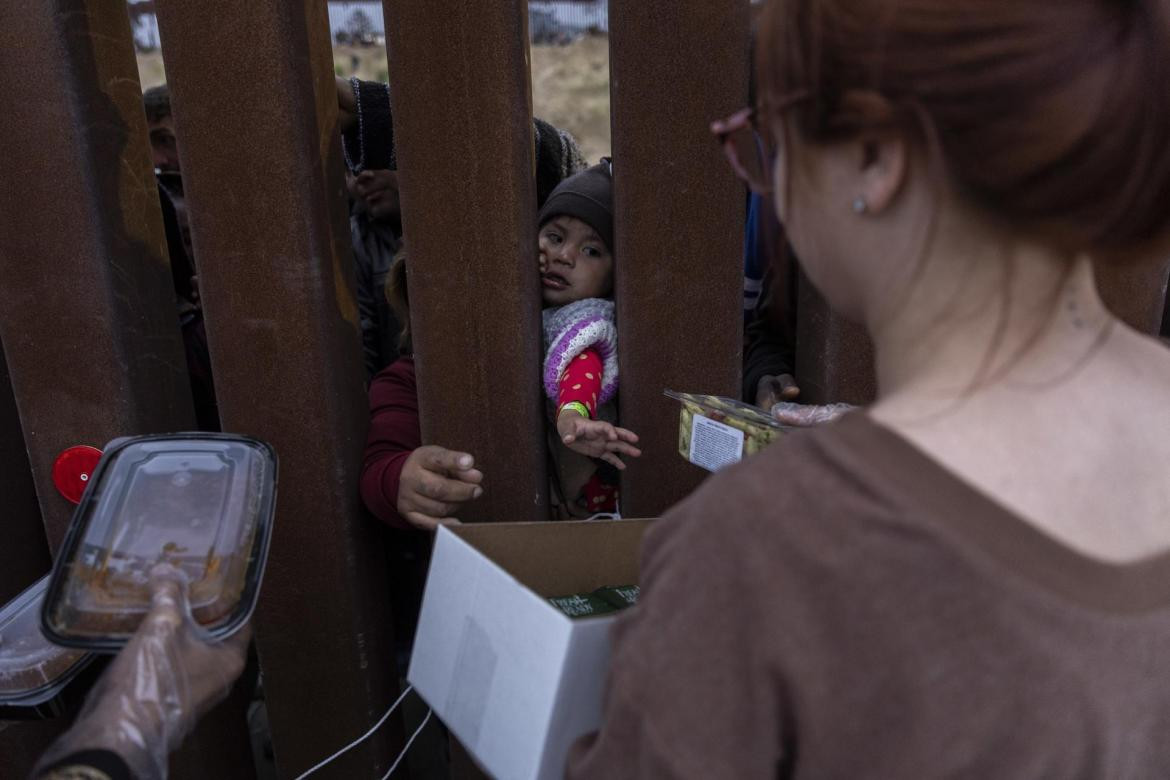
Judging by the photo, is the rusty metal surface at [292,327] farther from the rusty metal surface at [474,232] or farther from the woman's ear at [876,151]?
the woman's ear at [876,151]

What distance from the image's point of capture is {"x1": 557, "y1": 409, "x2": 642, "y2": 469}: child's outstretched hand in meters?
1.66

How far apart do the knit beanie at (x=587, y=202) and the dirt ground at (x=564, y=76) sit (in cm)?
1493

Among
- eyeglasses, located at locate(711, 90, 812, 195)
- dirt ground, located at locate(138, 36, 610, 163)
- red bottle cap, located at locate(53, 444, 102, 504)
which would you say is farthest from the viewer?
dirt ground, located at locate(138, 36, 610, 163)

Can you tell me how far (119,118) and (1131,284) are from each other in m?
2.07

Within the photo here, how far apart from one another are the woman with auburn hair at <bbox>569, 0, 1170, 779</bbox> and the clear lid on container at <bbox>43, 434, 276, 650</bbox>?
652 mm

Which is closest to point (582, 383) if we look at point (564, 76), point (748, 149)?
point (748, 149)

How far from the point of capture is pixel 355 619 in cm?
193

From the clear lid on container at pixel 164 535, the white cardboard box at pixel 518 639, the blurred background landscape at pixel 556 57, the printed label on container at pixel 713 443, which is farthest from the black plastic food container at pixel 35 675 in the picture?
the blurred background landscape at pixel 556 57

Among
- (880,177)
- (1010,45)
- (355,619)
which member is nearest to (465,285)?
(355,619)

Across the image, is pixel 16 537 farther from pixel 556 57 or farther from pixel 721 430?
pixel 556 57

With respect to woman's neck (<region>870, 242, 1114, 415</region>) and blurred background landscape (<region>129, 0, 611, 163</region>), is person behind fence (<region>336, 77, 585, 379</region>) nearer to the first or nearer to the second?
woman's neck (<region>870, 242, 1114, 415</region>)

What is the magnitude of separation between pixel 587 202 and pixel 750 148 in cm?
97

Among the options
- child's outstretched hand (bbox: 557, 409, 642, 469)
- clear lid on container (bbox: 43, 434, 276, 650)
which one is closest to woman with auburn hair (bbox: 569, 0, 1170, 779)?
clear lid on container (bbox: 43, 434, 276, 650)

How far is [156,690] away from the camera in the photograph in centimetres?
104
